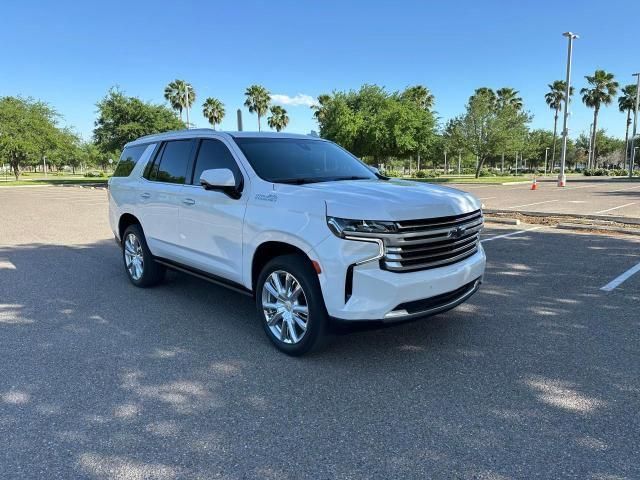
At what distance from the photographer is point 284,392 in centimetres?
339

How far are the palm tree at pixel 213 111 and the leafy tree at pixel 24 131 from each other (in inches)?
799

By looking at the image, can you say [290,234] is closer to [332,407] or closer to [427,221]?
[427,221]

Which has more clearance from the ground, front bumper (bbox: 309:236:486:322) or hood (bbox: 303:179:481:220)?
hood (bbox: 303:179:481:220)

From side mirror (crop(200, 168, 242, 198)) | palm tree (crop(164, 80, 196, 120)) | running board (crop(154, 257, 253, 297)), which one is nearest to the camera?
side mirror (crop(200, 168, 242, 198))

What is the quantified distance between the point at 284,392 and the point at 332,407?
1.29ft

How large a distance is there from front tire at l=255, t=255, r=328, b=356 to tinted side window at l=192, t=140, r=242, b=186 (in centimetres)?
99

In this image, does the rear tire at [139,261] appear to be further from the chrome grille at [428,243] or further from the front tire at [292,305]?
the chrome grille at [428,243]

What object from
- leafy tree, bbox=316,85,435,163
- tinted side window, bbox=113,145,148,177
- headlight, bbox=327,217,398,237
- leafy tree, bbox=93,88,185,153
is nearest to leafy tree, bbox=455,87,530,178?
leafy tree, bbox=316,85,435,163

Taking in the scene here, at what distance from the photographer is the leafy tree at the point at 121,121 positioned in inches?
1475

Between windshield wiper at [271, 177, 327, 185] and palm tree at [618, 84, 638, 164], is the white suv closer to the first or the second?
windshield wiper at [271, 177, 327, 185]

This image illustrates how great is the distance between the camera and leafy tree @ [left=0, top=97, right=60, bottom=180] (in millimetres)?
44688

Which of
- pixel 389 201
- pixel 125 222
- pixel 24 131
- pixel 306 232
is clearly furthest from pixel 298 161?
pixel 24 131

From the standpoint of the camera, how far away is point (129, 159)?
21.2 ft

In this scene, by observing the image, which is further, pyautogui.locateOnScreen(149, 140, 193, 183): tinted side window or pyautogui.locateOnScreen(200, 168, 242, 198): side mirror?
pyautogui.locateOnScreen(149, 140, 193, 183): tinted side window
